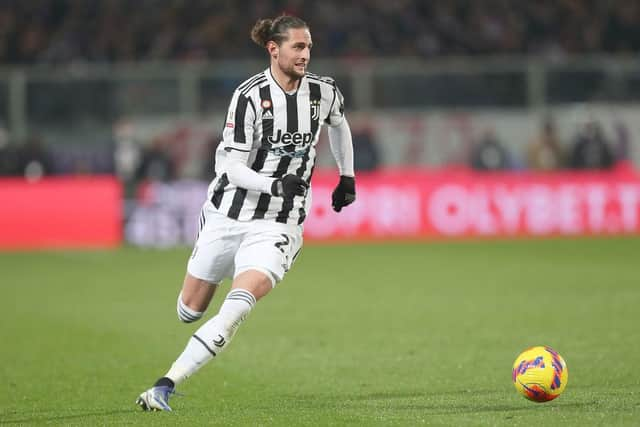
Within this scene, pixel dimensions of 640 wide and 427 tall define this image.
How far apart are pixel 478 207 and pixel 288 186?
1422 centimetres

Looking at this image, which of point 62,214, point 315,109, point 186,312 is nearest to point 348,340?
point 186,312

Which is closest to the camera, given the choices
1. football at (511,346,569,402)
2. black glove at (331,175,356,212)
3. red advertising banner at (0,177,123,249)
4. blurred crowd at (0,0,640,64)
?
football at (511,346,569,402)

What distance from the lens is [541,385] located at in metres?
6.66

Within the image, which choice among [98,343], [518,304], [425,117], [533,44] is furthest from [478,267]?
[533,44]

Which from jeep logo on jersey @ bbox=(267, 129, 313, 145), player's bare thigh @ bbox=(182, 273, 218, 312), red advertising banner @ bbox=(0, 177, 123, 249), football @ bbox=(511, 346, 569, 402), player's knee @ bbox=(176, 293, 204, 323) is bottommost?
red advertising banner @ bbox=(0, 177, 123, 249)

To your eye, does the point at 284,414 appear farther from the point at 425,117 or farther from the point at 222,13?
the point at 222,13

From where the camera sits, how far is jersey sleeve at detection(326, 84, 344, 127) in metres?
7.45

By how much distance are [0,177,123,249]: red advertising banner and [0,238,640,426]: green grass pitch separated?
193 centimetres

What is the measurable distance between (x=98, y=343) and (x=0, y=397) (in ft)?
8.89

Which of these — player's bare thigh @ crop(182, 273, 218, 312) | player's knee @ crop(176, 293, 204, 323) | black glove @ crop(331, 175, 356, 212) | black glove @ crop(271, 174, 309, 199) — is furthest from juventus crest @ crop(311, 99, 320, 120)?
player's knee @ crop(176, 293, 204, 323)

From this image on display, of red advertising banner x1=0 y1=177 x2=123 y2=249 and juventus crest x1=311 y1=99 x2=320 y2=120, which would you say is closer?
juventus crest x1=311 y1=99 x2=320 y2=120

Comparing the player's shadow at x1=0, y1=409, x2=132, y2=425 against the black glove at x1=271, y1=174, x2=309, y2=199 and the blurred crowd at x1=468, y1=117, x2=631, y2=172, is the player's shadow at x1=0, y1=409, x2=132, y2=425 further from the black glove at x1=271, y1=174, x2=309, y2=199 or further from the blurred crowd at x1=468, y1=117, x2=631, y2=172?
the blurred crowd at x1=468, y1=117, x2=631, y2=172

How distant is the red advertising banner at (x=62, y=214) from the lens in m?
20.2

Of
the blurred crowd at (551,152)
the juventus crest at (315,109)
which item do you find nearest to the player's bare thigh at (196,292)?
the juventus crest at (315,109)
